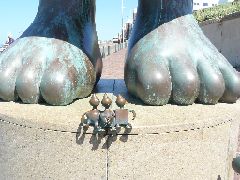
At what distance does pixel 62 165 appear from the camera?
1.95 metres

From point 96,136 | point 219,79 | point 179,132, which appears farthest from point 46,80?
point 219,79

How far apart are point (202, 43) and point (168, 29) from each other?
21cm

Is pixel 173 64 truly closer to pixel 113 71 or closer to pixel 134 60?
pixel 134 60

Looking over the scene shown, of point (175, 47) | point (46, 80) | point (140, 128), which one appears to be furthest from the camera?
point (175, 47)

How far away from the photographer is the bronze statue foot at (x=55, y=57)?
2.17 m

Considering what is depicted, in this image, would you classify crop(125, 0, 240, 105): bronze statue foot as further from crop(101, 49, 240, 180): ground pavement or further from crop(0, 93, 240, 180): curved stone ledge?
crop(101, 49, 240, 180): ground pavement

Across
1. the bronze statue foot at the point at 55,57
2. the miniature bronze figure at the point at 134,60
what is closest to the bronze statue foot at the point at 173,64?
the miniature bronze figure at the point at 134,60

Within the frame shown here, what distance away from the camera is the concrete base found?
1.92 metres

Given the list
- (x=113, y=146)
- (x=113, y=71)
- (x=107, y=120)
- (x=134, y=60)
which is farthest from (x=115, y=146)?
(x=113, y=71)

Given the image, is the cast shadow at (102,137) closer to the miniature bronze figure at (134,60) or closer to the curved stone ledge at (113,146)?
the curved stone ledge at (113,146)

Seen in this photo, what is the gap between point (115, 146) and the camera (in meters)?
1.91

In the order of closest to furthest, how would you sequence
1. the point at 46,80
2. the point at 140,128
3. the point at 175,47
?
the point at 140,128 < the point at 46,80 < the point at 175,47

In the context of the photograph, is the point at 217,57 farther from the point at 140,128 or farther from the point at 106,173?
the point at 106,173

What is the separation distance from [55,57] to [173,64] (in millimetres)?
619
